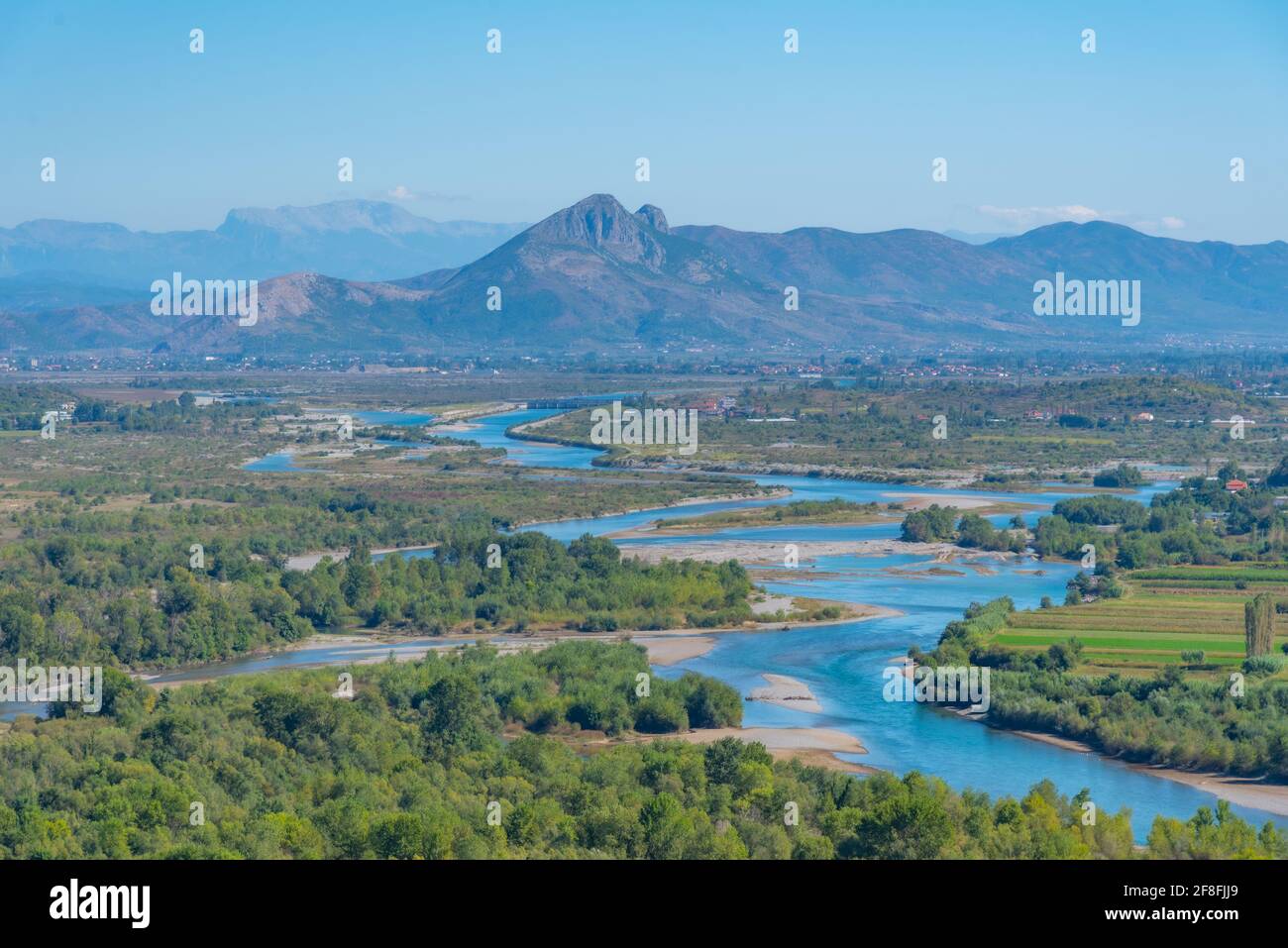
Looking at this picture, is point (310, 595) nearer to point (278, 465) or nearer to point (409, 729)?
point (409, 729)

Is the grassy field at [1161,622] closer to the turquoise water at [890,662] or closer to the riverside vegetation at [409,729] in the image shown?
the turquoise water at [890,662]

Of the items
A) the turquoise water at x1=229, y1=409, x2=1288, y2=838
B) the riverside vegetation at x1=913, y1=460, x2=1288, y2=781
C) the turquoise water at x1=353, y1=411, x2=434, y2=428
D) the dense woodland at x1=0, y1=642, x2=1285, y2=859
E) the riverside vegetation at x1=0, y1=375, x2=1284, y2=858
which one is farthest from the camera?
the turquoise water at x1=353, y1=411, x2=434, y2=428

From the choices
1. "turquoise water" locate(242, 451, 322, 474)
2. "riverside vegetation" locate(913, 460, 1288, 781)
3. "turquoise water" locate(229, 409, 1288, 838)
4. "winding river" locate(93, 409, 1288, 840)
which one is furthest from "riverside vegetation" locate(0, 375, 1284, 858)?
"turquoise water" locate(242, 451, 322, 474)

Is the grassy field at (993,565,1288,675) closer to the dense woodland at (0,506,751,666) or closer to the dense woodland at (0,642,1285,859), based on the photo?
the dense woodland at (0,506,751,666)

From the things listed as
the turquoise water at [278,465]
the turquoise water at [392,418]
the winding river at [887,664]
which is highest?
the turquoise water at [392,418]

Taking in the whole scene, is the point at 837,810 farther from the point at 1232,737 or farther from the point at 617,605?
the point at 617,605

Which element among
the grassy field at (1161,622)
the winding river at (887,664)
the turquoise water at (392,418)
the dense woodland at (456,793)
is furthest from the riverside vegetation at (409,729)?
the turquoise water at (392,418)
